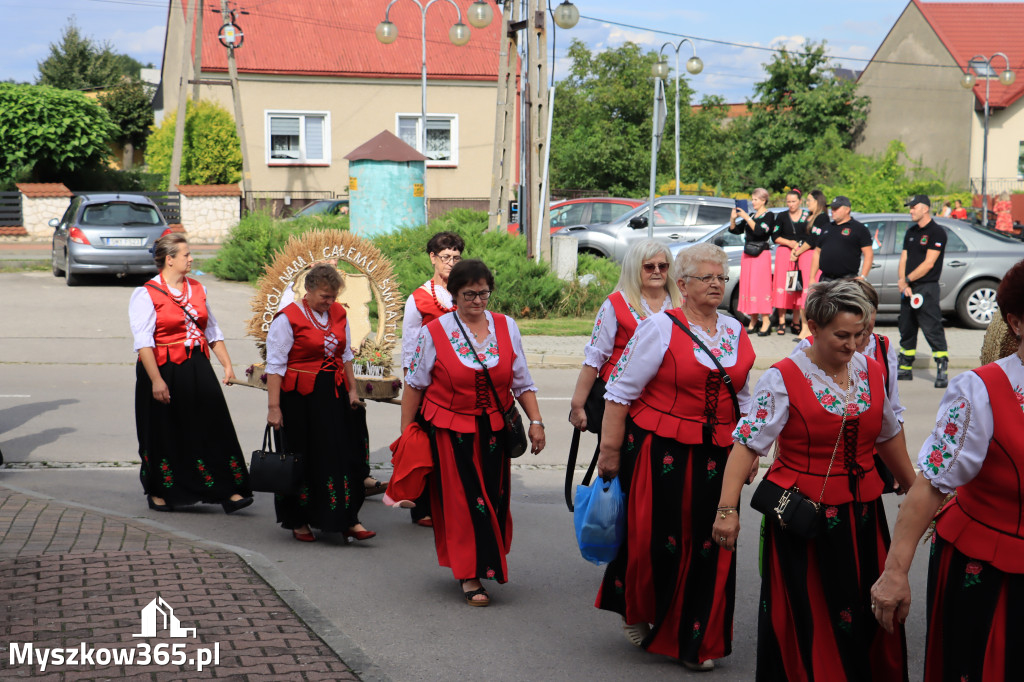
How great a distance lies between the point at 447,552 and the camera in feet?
18.6

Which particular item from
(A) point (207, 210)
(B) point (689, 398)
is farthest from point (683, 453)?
(A) point (207, 210)

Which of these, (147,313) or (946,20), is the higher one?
(946,20)

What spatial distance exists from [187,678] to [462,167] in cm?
3669

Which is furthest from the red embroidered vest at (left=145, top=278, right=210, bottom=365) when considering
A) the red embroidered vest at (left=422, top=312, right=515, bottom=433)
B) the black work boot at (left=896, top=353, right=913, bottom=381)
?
the black work boot at (left=896, top=353, right=913, bottom=381)

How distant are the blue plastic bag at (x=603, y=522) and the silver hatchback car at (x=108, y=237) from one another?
16.8 m

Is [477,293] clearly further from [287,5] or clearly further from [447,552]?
[287,5]

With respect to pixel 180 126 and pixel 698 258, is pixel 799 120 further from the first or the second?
pixel 698 258

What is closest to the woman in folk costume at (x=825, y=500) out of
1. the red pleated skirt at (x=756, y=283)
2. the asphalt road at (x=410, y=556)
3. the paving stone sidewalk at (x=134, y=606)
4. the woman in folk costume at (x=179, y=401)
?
the asphalt road at (x=410, y=556)

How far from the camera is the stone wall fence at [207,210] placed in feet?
107

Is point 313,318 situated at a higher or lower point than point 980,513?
higher

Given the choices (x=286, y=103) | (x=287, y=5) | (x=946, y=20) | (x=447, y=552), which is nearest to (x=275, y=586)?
(x=447, y=552)

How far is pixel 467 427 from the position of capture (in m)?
5.56

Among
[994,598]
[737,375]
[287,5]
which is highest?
[287,5]
